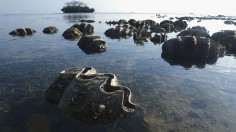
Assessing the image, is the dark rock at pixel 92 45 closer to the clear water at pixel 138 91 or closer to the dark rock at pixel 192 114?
the clear water at pixel 138 91

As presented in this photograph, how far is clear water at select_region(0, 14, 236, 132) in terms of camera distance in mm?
14133

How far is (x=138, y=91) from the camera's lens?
19.4 meters

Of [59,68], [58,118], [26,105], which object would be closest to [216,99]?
[58,118]

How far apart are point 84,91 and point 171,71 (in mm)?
12918

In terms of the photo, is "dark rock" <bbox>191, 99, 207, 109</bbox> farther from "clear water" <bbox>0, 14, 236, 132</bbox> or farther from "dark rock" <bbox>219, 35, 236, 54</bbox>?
"dark rock" <bbox>219, 35, 236, 54</bbox>

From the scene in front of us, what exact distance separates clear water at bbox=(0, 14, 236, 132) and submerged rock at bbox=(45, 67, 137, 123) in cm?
49

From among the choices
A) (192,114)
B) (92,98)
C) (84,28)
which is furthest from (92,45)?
(84,28)

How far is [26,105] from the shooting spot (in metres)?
16.3

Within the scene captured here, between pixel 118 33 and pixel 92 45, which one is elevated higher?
pixel 92 45

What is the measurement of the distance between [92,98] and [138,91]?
5593 millimetres

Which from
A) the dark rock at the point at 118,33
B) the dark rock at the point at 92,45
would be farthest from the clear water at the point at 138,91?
the dark rock at the point at 118,33

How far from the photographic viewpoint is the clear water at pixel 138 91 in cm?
1413

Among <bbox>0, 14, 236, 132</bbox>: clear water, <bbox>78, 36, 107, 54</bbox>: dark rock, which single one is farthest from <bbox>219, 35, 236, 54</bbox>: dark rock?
<bbox>78, 36, 107, 54</bbox>: dark rock

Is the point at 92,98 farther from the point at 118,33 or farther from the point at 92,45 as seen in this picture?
the point at 118,33
